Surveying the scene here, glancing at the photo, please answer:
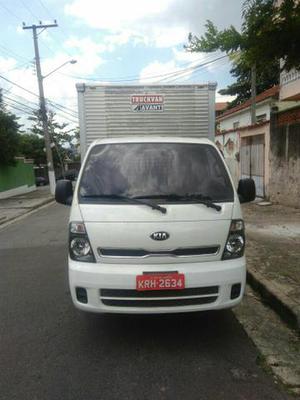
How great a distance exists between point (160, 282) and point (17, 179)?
27.5 m

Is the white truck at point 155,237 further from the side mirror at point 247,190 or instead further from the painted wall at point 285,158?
the painted wall at point 285,158

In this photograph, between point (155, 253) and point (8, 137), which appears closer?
point (155, 253)

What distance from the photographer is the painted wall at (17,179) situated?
2654 cm

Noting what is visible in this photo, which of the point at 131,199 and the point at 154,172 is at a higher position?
the point at 154,172

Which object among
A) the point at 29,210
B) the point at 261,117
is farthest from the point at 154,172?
the point at 261,117

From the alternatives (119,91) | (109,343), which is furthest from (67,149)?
(109,343)

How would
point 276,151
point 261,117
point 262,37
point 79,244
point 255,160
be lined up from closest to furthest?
point 262,37 < point 79,244 < point 276,151 < point 255,160 < point 261,117

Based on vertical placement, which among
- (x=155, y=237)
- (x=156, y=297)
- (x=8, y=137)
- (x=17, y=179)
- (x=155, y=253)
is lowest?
(x=17, y=179)

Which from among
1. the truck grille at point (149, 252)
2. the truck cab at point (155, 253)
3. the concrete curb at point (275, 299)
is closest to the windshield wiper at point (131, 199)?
the truck cab at point (155, 253)

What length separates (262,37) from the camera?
3.34 metres

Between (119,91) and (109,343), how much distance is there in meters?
4.84

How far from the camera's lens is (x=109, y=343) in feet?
13.5

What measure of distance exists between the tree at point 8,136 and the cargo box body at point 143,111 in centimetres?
1654

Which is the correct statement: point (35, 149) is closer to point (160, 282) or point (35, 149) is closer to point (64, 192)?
point (64, 192)
